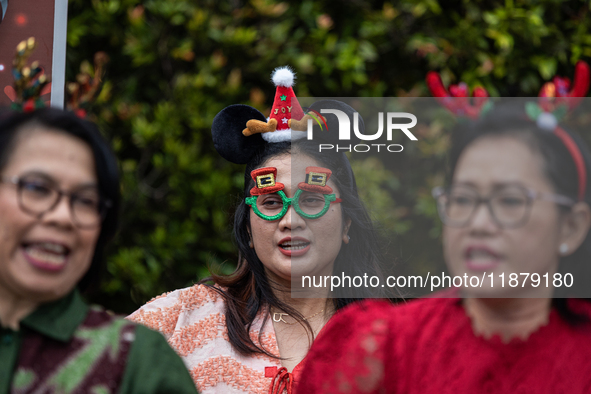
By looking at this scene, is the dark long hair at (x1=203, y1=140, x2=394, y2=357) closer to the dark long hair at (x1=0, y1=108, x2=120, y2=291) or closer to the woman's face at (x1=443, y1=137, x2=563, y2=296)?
the dark long hair at (x1=0, y1=108, x2=120, y2=291)

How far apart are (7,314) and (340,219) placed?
1.22 meters

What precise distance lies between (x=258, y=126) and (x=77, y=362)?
1.26m

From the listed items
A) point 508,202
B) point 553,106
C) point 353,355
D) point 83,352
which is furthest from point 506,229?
point 83,352

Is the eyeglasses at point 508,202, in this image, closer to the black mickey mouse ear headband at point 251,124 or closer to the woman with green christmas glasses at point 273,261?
the woman with green christmas glasses at point 273,261

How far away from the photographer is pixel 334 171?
94.2 inches

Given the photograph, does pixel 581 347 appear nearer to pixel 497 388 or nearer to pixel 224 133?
pixel 497 388

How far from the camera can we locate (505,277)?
4.45ft

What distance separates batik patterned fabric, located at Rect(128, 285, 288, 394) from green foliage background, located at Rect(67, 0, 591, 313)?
130 cm

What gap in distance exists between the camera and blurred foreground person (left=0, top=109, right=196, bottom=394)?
140 cm

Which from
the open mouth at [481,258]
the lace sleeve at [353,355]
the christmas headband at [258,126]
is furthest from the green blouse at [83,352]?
the christmas headband at [258,126]

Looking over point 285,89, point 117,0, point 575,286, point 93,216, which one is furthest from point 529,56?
point 93,216

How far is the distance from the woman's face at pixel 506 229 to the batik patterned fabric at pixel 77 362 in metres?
0.80

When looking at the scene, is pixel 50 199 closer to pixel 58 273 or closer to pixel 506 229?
pixel 58 273

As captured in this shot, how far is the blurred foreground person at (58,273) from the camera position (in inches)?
55.2
